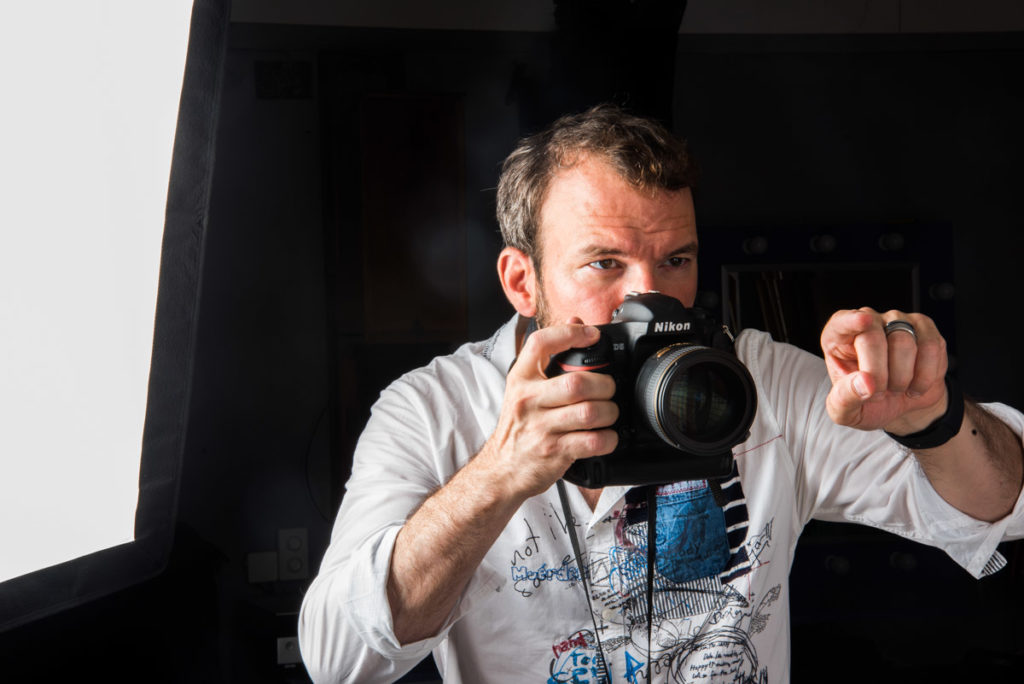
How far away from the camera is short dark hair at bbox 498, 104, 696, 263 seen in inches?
37.9

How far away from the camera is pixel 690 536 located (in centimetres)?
98

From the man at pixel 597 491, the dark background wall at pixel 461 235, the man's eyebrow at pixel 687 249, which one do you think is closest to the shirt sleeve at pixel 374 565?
the man at pixel 597 491

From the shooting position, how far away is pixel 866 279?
1760mm

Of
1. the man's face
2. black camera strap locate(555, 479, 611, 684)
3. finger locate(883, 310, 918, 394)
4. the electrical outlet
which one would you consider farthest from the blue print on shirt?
the electrical outlet

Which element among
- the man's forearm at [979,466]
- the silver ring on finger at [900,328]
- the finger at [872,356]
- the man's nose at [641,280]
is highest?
the man's nose at [641,280]

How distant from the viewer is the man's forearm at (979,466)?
0.81 meters

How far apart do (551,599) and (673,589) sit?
15cm

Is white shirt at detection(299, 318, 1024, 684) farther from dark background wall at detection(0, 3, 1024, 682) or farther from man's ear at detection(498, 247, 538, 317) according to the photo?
dark background wall at detection(0, 3, 1024, 682)

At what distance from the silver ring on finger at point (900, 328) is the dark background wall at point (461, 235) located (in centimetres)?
82

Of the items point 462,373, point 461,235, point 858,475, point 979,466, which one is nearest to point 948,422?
point 979,466

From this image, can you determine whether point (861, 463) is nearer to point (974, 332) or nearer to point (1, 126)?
point (1, 126)

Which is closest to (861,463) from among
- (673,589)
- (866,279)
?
(673,589)

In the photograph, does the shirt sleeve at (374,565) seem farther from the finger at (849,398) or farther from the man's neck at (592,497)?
the finger at (849,398)

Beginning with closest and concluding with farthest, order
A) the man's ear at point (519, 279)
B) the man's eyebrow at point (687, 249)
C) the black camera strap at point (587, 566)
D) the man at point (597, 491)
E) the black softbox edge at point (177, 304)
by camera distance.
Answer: the black softbox edge at point (177, 304) < the man at point (597, 491) < the black camera strap at point (587, 566) < the man's eyebrow at point (687, 249) < the man's ear at point (519, 279)
